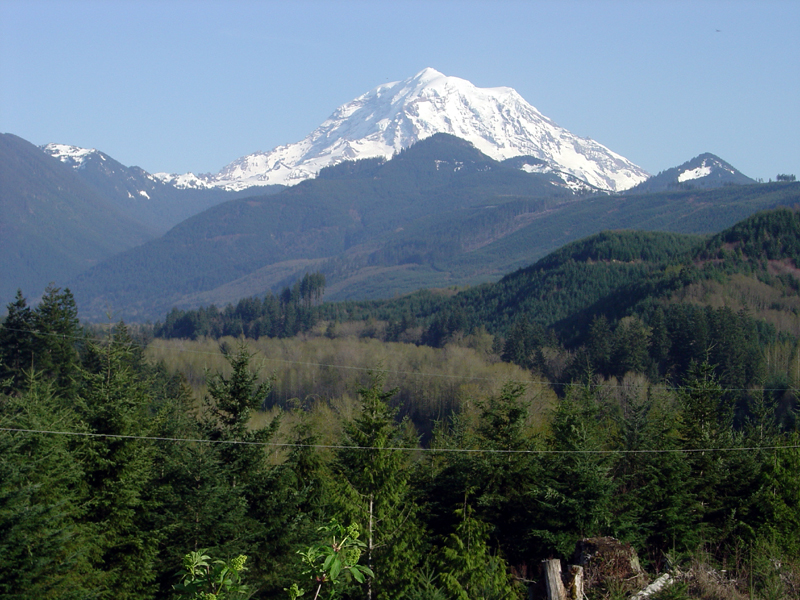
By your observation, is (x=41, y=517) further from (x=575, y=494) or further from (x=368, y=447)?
(x=575, y=494)

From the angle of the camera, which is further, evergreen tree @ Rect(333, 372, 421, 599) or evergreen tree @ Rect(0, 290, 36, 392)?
evergreen tree @ Rect(0, 290, 36, 392)

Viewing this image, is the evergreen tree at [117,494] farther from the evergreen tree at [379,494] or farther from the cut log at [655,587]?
the cut log at [655,587]

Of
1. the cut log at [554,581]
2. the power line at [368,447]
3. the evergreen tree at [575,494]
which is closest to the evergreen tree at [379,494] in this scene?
the power line at [368,447]

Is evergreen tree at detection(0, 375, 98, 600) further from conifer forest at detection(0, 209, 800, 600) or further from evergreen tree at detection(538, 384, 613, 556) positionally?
evergreen tree at detection(538, 384, 613, 556)

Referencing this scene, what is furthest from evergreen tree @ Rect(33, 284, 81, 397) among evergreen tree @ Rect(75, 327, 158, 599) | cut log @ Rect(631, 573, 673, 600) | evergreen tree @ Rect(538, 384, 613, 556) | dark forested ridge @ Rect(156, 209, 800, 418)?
cut log @ Rect(631, 573, 673, 600)

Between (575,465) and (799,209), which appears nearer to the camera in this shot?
(575,465)

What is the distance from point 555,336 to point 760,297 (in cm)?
2987

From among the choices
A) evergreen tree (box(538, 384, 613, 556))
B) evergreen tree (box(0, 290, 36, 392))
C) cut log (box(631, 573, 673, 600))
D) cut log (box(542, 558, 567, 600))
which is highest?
evergreen tree (box(0, 290, 36, 392))

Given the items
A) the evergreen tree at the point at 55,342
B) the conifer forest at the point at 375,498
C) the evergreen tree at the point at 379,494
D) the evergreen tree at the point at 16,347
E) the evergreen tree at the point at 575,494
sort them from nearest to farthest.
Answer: the conifer forest at the point at 375,498, the evergreen tree at the point at 379,494, the evergreen tree at the point at 575,494, the evergreen tree at the point at 16,347, the evergreen tree at the point at 55,342

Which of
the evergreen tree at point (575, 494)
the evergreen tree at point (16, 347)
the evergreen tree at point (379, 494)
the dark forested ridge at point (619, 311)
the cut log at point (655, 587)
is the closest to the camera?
the cut log at point (655, 587)

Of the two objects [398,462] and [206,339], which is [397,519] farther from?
[206,339]

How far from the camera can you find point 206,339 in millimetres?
147375

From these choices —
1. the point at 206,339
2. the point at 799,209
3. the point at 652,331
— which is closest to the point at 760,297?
the point at 652,331

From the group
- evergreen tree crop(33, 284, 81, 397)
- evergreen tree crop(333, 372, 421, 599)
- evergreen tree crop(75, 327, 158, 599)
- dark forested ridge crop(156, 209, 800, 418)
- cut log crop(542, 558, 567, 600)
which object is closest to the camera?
cut log crop(542, 558, 567, 600)
